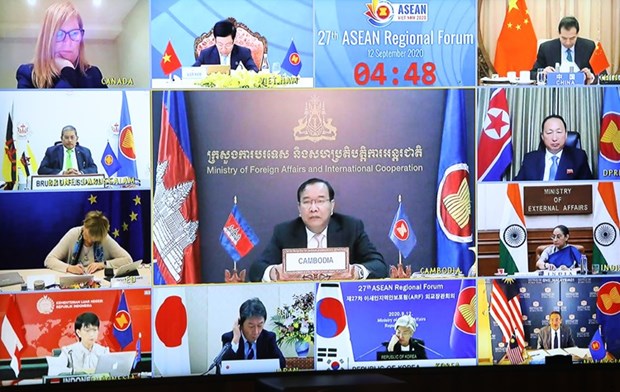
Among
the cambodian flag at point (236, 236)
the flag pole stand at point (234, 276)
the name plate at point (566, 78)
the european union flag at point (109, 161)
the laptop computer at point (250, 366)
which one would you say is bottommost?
the laptop computer at point (250, 366)

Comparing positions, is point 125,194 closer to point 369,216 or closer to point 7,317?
point 7,317

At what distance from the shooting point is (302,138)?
5.00 m

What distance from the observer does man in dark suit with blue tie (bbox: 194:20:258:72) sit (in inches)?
194

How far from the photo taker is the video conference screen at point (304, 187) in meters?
4.83

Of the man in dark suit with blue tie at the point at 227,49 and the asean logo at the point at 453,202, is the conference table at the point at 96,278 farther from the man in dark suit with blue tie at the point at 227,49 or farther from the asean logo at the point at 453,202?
the asean logo at the point at 453,202

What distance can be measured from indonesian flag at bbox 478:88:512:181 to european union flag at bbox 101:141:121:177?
5.45 feet

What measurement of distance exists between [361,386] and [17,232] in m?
1.65

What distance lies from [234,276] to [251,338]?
29cm

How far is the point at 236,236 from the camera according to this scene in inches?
195

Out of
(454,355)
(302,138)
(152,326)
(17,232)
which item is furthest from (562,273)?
(17,232)

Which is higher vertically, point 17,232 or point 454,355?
point 17,232

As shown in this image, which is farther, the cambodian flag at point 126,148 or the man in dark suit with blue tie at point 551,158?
the man in dark suit with blue tie at point 551,158

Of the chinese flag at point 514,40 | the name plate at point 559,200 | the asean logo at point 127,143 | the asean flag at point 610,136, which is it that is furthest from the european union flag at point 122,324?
the asean flag at point 610,136

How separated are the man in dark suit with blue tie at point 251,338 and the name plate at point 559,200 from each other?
131 cm
